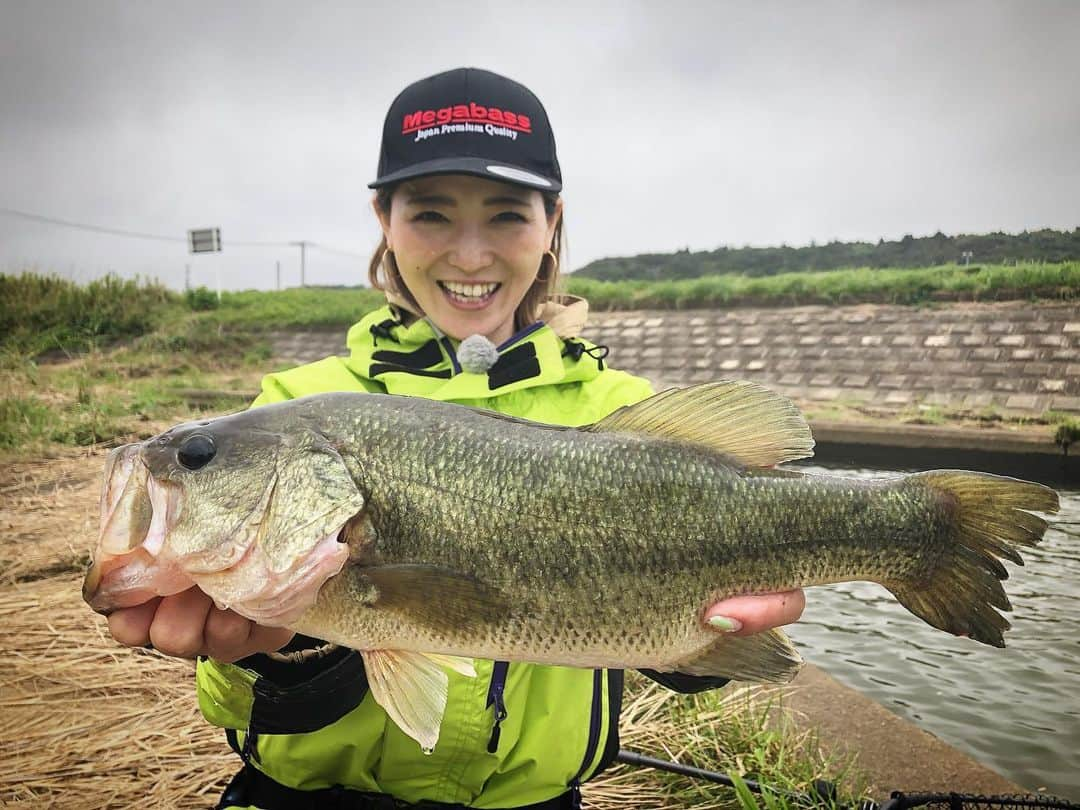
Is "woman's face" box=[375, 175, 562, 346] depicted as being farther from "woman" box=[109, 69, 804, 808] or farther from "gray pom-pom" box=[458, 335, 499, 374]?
"gray pom-pom" box=[458, 335, 499, 374]

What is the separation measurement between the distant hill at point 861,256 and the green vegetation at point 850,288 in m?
0.75

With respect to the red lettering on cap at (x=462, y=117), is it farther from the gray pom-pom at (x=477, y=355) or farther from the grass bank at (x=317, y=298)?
the grass bank at (x=317, y=298)

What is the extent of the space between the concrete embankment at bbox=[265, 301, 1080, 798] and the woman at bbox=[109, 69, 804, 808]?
8.53ft

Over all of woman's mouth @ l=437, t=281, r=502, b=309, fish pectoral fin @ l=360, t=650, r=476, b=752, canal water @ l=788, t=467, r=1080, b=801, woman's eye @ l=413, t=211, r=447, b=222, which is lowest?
canal water @ l=788, t=467, r=1080, b=801

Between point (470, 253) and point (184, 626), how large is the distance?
1.55 metres

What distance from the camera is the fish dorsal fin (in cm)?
204

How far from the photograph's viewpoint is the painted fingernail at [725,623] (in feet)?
6.14

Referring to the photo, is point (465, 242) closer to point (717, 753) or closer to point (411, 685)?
point (411, 685)

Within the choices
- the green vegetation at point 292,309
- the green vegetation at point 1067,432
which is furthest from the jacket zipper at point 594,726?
the green vegetation at point 292,309

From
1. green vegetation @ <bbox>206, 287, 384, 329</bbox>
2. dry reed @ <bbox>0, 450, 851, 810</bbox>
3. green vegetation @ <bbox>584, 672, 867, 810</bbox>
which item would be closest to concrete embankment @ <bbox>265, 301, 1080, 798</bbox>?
green vegetation @ <bbox>584, 672, 867, 810</bbox>

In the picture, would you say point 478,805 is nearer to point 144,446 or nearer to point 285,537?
point 285,537

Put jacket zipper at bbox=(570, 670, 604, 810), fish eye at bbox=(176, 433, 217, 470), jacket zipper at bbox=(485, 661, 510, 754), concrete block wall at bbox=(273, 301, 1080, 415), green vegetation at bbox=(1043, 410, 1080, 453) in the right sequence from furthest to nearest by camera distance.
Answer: concrete block wall at bbox=(273, 301, 1080, 415) < green vegetation at bbox=(1043, 410, 1080, 453) < jacket zipper at bbox=(570, 670, 604, 810) < jacket zipper at bbox=(485, 661, 510, 754) < fish eye at bbox=(176, 433, 217, 470)

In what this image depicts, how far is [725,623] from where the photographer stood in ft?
6.14

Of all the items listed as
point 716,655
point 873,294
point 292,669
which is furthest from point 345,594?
point 873,294
